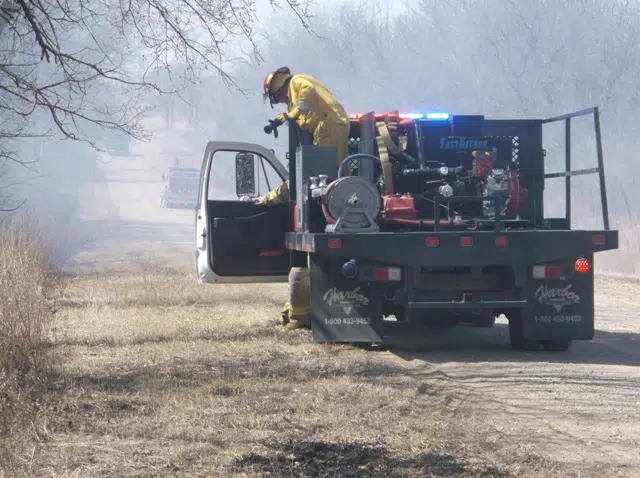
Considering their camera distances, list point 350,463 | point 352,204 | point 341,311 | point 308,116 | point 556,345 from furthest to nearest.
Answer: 1. point 308,116
2. point 556,345
3. point 341,311
4. point 352,204
5. point 350,463

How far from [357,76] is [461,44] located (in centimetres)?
472

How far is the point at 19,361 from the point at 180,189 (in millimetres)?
51139

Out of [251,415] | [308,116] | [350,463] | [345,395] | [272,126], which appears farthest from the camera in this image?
[272,126]

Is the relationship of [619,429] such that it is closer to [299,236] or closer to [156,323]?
[299,236]

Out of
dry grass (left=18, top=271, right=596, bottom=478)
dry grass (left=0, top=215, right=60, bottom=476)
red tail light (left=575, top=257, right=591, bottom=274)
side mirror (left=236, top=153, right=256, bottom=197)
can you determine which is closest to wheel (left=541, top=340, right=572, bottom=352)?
red tail light (left=575, top=257, right=591, bottom=274)

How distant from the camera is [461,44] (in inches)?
1688

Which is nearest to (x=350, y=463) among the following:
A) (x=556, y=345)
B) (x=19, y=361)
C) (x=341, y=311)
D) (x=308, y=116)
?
(x=19, y=361)

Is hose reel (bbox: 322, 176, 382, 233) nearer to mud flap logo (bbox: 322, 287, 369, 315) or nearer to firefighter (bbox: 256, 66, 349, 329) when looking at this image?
mud flap logo (bbox: 322, 287, 369, 315)

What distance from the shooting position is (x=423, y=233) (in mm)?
9375

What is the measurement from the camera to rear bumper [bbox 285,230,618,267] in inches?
368

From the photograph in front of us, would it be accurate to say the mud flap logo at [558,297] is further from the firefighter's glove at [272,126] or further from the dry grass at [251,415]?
the firefighter's glove at [272,126]

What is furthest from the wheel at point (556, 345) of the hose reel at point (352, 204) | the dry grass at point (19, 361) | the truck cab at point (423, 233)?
the dry grass at point (19, 361)

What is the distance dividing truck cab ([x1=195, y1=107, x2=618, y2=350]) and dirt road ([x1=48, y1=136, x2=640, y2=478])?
460 mm

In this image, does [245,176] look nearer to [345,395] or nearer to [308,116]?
[308,116]
